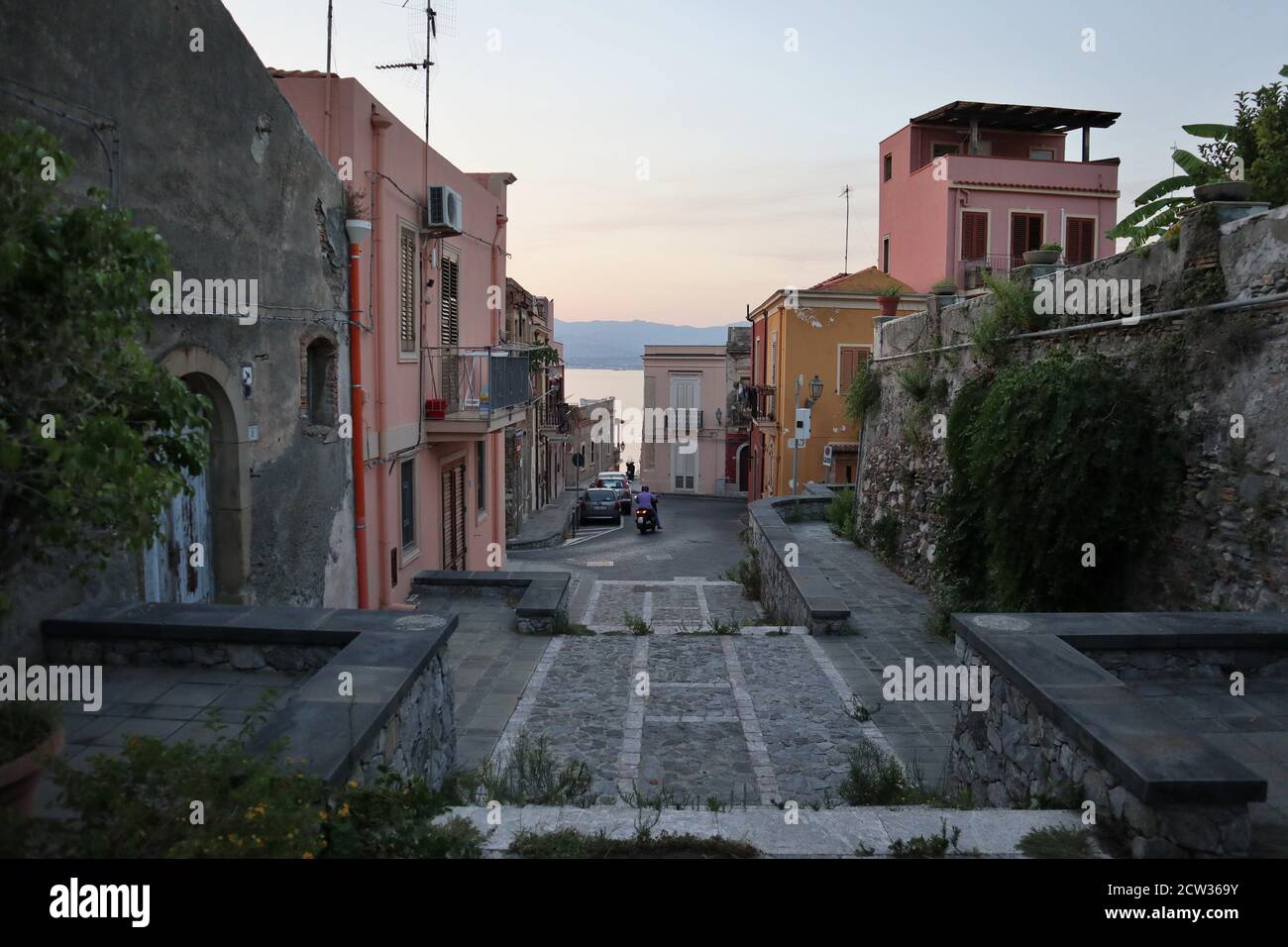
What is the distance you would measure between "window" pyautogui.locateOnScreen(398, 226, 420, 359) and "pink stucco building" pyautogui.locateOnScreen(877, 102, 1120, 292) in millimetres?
17798

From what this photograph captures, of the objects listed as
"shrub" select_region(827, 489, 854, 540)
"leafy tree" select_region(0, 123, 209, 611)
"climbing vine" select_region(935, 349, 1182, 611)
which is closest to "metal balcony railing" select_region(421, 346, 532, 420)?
"shrub" select_region(827, 489, 854, 540)

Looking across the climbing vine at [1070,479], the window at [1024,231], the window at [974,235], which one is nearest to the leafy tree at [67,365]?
the climbing vine at [1070,479]

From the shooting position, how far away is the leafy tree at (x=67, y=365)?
3.14m

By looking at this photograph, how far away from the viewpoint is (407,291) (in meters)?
12.8

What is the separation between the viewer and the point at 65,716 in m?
5.24

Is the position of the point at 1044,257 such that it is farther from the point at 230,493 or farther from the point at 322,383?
the point at 230,493

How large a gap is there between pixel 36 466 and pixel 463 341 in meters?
13.3

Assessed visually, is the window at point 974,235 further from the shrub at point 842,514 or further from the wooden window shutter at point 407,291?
the wooden window shutter at point 407,291

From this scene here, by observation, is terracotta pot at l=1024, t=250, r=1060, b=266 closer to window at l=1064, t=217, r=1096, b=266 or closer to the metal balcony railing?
the metal balcony railing

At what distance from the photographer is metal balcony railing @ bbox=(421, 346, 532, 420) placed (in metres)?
13.7

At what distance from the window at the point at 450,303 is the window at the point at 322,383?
394cm

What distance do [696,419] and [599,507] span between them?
16489mm
